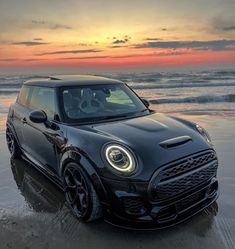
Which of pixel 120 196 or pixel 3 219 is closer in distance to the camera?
pixel 120 196

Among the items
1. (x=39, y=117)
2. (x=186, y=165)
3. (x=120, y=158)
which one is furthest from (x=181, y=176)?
(x=39, y=117)

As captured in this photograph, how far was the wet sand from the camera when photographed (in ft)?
11.4

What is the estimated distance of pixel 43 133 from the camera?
4.75 meters

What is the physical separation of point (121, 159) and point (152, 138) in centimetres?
48

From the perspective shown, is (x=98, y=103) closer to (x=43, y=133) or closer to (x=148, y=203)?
(x=43, y=133)

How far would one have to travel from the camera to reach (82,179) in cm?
373

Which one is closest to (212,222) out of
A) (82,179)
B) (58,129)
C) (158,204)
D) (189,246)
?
(189,246)

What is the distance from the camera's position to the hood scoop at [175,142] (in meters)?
3.60

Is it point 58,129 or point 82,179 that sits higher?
point 58,129

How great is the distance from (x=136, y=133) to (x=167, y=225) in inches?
42.8

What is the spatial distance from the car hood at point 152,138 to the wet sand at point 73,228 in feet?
2.61

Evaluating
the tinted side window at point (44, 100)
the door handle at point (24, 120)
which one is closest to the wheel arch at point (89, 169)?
the tinted side window at point (44, 100)

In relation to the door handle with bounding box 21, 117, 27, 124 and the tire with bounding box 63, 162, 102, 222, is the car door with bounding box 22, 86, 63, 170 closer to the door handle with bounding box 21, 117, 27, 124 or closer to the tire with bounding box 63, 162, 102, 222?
the door handle with bounding box 21, 117, 27, 124

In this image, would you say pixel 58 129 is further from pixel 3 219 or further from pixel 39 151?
pixel 3 219
